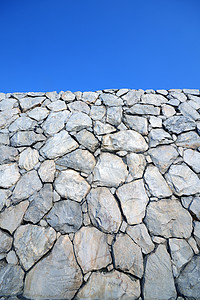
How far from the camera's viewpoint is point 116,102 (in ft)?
10.9

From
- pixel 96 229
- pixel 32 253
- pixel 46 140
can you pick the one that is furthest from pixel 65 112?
pixel 32 253

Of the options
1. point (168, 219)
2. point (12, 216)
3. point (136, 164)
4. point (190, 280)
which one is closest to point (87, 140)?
point (136, 164)

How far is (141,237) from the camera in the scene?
2.24 m

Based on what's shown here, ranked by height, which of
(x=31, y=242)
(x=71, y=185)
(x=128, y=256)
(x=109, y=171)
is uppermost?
(x=109, y=171)

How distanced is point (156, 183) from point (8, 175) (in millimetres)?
2620

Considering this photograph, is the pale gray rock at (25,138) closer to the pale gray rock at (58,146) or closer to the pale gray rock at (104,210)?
the pale gray rock at (58,146)

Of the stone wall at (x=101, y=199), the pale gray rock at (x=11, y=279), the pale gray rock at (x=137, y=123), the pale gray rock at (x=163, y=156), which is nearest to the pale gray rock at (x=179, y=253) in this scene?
the stone wall at (x=101, y=199)

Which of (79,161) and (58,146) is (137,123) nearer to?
(79,161)

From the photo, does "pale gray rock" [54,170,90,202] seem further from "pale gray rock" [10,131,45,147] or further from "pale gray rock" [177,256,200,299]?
"pale gray rock" [177,256,200,299]

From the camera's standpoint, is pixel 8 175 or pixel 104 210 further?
pixel 8 175

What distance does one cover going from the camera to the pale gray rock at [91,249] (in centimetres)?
212

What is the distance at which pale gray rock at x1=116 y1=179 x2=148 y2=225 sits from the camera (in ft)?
7.74

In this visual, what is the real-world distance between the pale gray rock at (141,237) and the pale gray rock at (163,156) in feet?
3.36

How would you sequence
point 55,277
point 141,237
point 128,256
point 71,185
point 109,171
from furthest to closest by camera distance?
point 109,171 → point 71,185 → point 141,237 → point 128,256 → point 55,277
